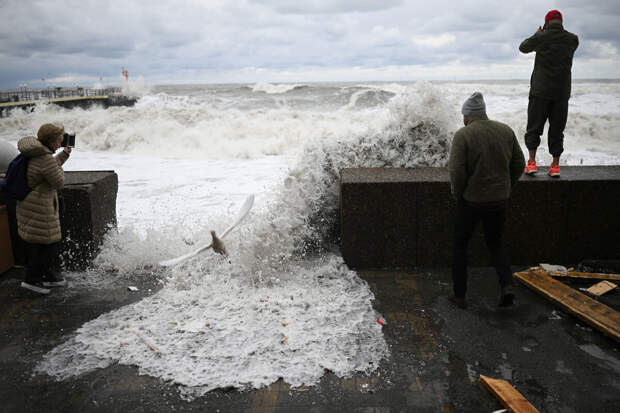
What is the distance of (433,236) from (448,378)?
199cm

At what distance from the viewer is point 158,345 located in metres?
3.31

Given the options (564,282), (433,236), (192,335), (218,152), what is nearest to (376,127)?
(433,236)

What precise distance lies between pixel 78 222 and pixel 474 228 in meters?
4.16

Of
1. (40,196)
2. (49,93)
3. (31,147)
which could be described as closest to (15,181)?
(40,196)

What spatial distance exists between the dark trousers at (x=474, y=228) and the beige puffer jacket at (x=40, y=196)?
371 cm

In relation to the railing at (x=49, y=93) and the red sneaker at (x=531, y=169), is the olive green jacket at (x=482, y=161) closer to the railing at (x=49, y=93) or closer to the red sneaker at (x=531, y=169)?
the red sneaker at (x=531, y=169)

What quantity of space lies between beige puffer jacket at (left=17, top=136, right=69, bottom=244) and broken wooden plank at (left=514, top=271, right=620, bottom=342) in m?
4.64

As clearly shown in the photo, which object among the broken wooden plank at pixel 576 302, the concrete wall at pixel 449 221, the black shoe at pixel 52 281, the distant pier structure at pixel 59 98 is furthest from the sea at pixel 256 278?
the distant pier structure at pixel 59 98

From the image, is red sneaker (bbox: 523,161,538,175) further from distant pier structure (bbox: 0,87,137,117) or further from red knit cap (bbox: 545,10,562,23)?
distant pier structure (bbox: 0,87,137,117)

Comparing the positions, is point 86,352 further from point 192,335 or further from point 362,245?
point 362,245

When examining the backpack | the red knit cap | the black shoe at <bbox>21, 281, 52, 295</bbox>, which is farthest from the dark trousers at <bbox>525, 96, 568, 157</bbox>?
the black shoe at <bbox>21, 281, 52, 295</bbox>

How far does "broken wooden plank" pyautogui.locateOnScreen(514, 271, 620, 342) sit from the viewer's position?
336cm

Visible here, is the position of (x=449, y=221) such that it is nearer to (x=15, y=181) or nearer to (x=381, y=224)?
(x=381, y=224)

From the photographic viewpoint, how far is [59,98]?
1702 inches
